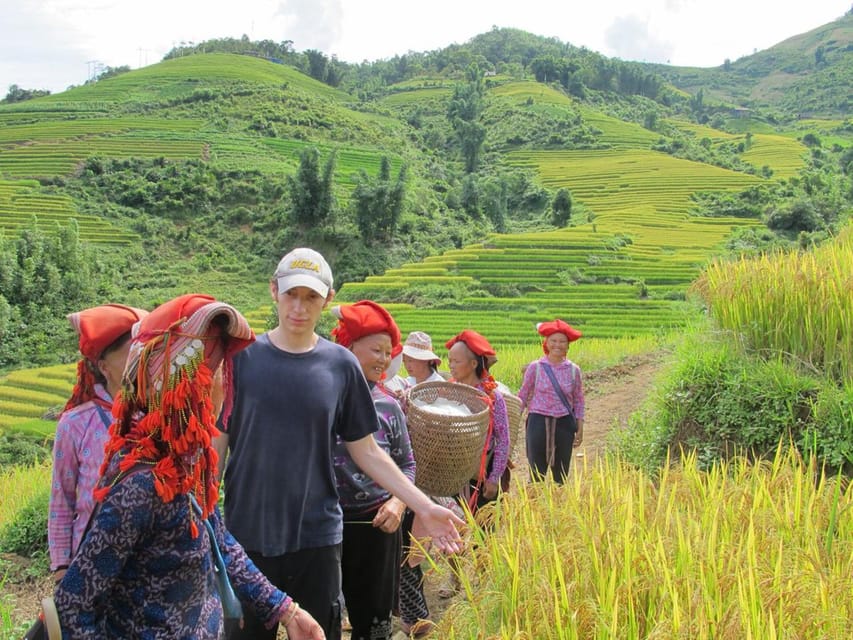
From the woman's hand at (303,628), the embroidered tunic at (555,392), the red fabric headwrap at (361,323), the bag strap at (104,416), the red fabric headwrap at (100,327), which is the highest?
the red fabric headwrap at (100,327)

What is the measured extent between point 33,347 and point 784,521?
85.6 feet

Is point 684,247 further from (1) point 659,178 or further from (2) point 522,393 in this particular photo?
(2) point 522,393

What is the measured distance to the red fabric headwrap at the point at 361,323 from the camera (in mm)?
2887

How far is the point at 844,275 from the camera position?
477cm

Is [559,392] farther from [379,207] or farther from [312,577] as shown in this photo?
[379,207]

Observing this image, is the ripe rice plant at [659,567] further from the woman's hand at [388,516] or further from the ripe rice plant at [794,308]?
the ripe rice plant at [794,308]

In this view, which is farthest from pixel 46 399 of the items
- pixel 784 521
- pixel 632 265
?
pixel 632 265

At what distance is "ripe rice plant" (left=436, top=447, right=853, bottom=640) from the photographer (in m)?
1.74

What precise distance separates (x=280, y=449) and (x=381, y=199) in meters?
35.3

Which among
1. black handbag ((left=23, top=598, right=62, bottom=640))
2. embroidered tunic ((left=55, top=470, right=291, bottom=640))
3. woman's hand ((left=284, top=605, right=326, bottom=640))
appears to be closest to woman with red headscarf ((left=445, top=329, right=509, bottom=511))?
woman's hand ((left=284, top=605, right=326, bottom=640))

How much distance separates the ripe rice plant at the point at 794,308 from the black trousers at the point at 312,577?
353 centimetres

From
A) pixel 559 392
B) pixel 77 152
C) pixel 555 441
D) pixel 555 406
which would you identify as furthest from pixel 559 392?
pixel 77 152

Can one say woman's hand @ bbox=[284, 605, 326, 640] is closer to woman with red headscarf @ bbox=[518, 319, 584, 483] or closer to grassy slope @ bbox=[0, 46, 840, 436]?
woman with red headscarf @ bbox=[518, 319, 584, 483]

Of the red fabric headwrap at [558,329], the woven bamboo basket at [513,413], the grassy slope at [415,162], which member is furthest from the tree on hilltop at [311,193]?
the woven bamboo basket at [513,413]
